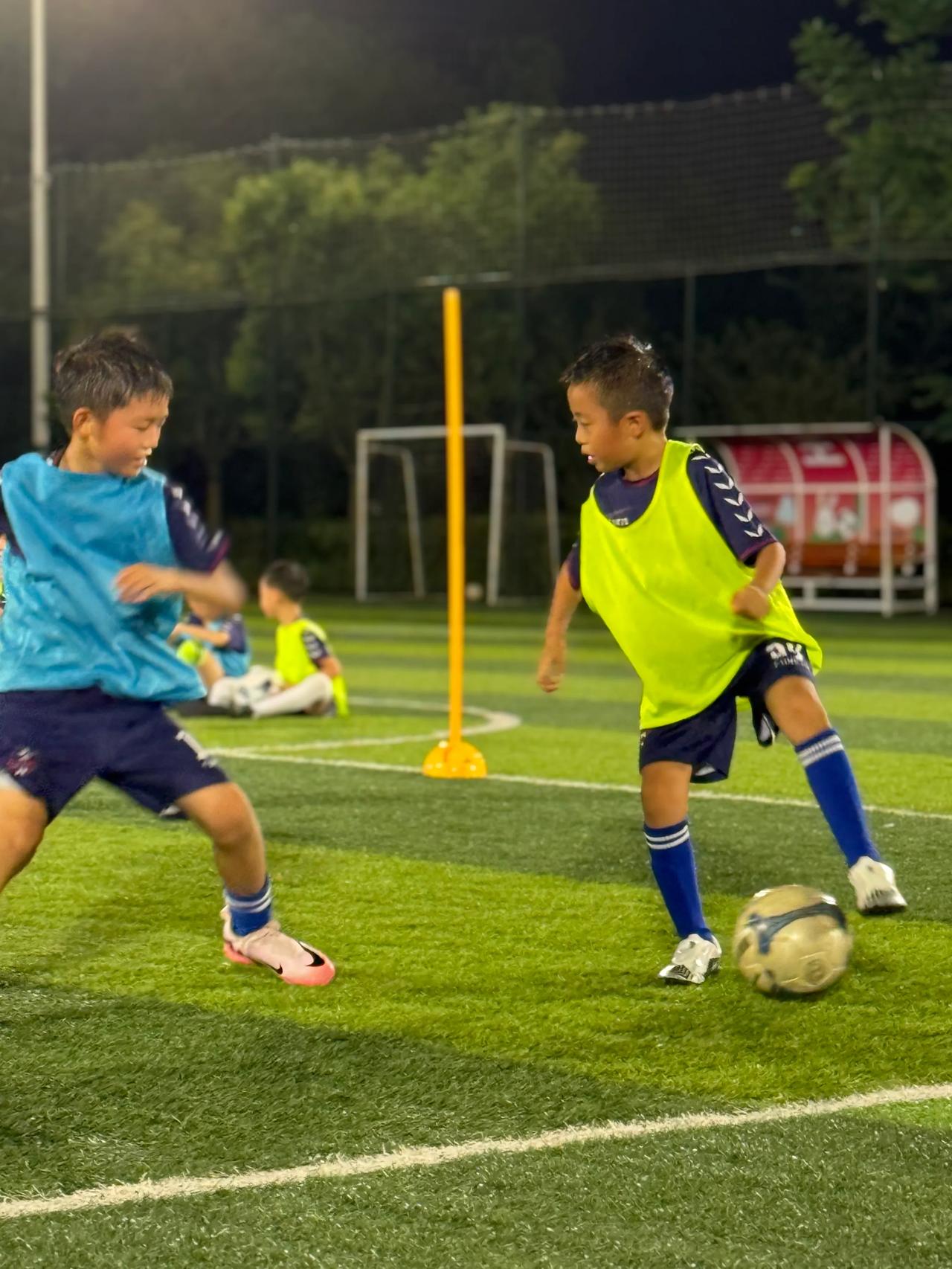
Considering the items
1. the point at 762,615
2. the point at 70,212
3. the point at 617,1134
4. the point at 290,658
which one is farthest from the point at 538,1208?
the point at 70,212

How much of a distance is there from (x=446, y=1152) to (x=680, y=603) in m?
1.85

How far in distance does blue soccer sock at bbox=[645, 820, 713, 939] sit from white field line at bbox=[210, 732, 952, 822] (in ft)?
8.77

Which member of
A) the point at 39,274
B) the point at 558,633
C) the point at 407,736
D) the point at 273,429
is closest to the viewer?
the point at 558,633

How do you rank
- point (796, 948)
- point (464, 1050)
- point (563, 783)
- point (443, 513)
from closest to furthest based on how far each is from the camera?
point (464, 1050)
point (796, 948)
point (563, 783)
point (443, 513)

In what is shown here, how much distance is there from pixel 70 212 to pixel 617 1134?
27553mm

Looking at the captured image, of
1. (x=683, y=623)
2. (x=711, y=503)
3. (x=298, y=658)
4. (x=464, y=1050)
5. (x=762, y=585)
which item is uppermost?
(x=711, y=503)

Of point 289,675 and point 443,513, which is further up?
point 443,513

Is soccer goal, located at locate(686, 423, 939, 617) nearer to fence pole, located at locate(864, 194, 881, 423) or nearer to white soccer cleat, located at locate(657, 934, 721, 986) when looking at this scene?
fence pole, located at locate(864, 194, 881, 423)

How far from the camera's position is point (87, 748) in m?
3.96

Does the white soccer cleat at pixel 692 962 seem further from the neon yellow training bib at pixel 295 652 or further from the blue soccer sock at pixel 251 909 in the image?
the neon yellow training bib at pixel 295 652

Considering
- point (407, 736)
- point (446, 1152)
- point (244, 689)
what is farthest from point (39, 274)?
point (446, 1152)

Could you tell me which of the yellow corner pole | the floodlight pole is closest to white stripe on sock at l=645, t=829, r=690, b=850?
the yellow corner pole

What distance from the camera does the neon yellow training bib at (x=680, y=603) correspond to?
4.62m

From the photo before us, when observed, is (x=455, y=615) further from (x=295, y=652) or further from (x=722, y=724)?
(x=722, y=724)
